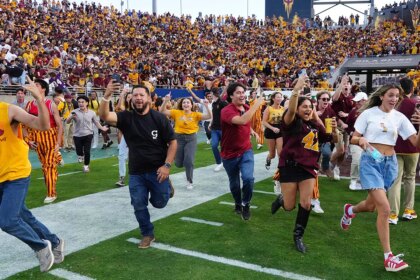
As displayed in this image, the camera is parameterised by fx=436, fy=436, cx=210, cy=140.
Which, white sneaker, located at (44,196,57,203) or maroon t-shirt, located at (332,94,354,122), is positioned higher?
maroon t-shirt, located at (332,94,354,122)

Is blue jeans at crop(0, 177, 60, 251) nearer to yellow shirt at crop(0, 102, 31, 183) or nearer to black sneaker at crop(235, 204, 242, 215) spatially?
yellow shirt at crop(0, 102, 31, 183)

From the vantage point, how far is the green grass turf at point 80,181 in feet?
23.9

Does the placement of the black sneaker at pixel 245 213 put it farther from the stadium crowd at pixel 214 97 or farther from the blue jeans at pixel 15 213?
the blue jeans at pixel 15 213

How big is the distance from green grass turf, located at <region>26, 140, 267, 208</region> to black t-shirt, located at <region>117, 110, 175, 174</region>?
283 cm

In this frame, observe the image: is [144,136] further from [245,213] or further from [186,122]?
[186,122]

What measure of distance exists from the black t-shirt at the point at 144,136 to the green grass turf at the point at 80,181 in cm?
283

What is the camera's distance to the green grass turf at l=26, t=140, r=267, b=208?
727 centimetres

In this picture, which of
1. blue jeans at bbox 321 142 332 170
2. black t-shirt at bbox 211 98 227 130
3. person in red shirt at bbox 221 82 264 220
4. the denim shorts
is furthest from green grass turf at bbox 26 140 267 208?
the denim shorts

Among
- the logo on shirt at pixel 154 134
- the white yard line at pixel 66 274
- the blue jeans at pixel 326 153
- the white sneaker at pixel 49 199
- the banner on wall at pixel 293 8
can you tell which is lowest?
the white yard line at pixel 66 274

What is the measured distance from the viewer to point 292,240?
16.3 feet

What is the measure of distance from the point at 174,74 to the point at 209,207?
19.0 metres

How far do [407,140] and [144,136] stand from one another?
3.37 meters

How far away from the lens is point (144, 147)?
461 centimetres

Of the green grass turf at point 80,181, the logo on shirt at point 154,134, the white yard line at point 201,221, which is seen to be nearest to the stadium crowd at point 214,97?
the logo on shirt at point 154,134
